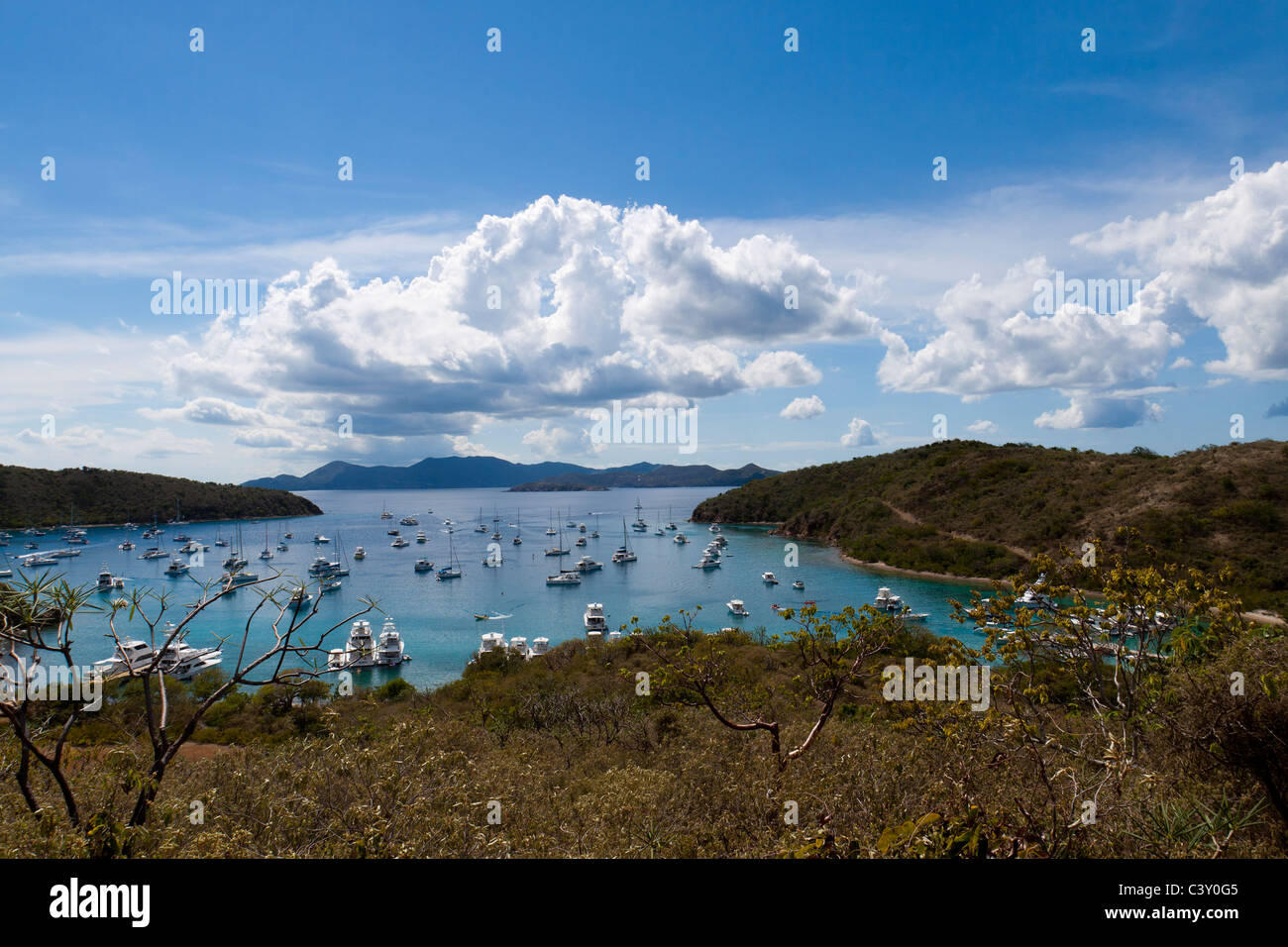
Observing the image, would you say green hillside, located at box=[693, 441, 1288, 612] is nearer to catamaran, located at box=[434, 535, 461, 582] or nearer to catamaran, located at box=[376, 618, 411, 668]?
catamaran, located at box=[376, 618, 411, 668]

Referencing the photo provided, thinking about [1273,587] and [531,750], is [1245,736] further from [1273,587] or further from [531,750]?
[1273,587]

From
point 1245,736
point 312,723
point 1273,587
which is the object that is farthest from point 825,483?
point 1245,736

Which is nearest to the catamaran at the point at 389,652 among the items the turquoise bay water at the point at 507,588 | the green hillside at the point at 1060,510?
the turquoise bay water at the point at 507,588

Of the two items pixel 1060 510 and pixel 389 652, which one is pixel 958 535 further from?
pixel 389 652

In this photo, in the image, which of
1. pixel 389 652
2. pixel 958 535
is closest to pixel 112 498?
pixel 389 652

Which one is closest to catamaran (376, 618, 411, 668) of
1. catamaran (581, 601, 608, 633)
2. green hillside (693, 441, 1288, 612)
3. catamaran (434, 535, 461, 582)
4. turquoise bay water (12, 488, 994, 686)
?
turquoise bay water (12, 488, 994, 686)
